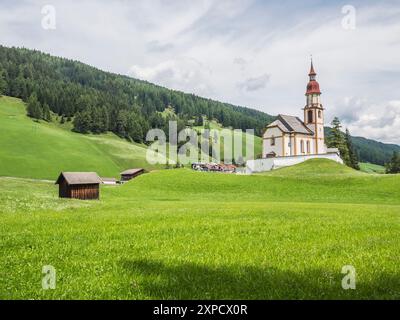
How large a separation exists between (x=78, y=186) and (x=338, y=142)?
315 ft

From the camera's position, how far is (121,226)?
18.8 metres

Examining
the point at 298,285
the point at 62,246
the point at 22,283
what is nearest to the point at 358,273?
the point at 298,285

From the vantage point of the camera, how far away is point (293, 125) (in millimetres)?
118812

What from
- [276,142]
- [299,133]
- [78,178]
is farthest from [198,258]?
[299,133]

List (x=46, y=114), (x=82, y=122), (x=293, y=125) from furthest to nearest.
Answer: (x=46, y=114) < (x=82, y=122) < (x=293, y=125)

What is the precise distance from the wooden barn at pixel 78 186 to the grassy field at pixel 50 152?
65.9 metres

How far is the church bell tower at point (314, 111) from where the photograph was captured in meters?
121

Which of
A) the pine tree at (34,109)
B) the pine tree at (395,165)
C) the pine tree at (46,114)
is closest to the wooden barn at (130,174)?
the pine tree at (34,109)

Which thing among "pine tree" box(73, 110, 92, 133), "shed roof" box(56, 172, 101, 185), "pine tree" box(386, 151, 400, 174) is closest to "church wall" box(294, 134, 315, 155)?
"pine tree" box(386, 151, 400, 174)

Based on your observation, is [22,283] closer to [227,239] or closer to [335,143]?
[227,239]

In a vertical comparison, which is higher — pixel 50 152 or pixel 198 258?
pixel 50 152

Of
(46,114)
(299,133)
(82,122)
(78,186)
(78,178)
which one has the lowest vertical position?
(78,186)

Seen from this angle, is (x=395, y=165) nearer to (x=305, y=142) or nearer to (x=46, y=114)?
(x=305, y=142)

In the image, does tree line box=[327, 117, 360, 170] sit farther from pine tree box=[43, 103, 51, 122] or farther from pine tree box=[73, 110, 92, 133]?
pine tree box=[43, 103, 51, 122]
